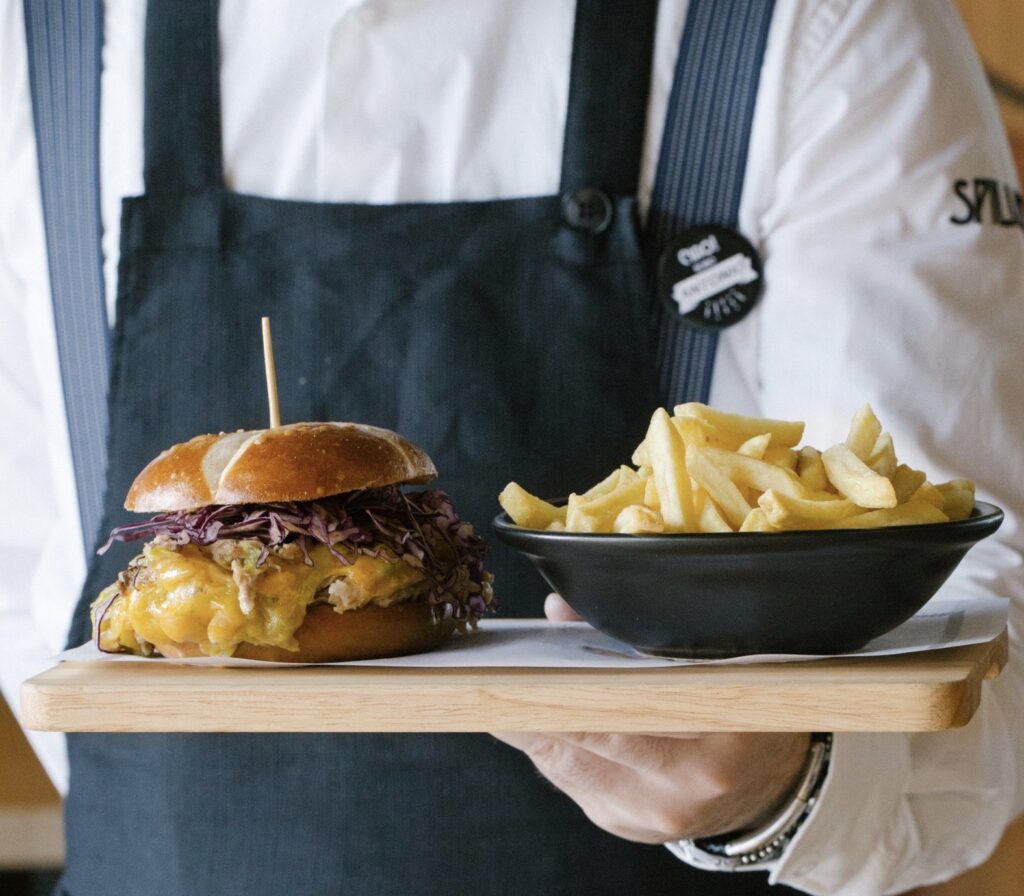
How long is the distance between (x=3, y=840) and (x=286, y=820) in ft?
6.59

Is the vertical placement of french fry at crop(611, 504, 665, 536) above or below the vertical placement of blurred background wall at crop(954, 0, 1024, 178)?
below

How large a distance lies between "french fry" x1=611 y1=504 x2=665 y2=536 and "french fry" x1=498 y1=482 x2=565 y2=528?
0.13m

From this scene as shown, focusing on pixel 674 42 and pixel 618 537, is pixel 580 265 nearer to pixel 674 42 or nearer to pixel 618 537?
pixel 674 42

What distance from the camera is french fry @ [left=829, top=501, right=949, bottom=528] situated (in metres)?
0.98

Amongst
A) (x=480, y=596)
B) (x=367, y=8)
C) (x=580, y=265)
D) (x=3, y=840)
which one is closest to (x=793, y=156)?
(x=580, y=265)

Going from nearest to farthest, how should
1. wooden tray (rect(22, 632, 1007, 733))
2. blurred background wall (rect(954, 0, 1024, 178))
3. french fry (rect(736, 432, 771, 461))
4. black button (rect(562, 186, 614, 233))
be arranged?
wooden tray (rect(22, 632, 1007, 733))
french fry (rect(736, 432, 771, 461))
black button (rect(562, 186, 614, 233))
blurred background wall (rect(954, 0, 1024, 178))

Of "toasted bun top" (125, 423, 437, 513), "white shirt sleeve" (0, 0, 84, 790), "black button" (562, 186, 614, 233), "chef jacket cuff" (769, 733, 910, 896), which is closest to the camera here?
"toasted bun top" (125, 423, 437, 513)

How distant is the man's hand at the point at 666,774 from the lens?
117cm

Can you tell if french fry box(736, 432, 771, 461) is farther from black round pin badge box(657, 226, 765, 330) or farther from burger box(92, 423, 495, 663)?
black round pin badge box(657, 226, 765, 330)

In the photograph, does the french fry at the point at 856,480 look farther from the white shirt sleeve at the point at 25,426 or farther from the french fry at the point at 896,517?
the white shirt sleeve at the point at 25,426

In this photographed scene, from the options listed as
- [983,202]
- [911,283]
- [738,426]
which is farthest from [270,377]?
[983,202]

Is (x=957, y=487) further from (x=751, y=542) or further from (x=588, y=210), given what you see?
(x=588, y=210)

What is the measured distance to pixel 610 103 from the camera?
1.57 meters

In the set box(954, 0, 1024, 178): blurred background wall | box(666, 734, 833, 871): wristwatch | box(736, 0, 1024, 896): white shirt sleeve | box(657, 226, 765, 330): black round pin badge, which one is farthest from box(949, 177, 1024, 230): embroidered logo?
box(954, 0, 1024, 178): blurred background wall
